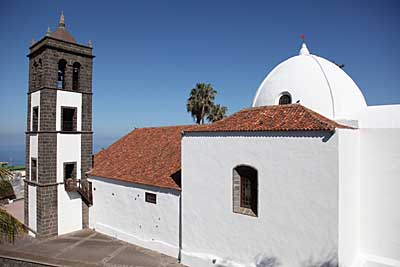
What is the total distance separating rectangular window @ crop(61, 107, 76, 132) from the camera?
16.1 metres

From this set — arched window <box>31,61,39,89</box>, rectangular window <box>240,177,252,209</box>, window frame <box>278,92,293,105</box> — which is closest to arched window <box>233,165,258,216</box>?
rectangular window <box>240,177,252,209</box>

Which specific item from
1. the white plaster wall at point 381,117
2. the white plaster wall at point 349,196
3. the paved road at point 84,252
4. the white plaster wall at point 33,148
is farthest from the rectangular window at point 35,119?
the white plaster wall at point 381,117

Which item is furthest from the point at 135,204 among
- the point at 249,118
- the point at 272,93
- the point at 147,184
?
the point at 272,93

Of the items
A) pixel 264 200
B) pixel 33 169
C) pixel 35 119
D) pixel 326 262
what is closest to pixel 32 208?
pixel 33 169

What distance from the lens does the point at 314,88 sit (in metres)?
12.1

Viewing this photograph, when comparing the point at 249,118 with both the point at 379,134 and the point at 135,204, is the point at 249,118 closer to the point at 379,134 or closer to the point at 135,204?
the point at 379,134

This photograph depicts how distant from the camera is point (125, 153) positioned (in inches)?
703

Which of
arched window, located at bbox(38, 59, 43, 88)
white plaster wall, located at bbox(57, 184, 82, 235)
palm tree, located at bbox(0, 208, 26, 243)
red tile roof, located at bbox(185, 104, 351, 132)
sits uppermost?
arched window, located at bbox(38, 59, 43, 88)

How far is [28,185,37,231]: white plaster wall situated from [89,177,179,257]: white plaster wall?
3030 mm

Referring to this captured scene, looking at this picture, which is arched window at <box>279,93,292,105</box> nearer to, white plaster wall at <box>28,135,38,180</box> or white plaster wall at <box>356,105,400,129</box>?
white plaster wall at <box>356,105,400,129</box>

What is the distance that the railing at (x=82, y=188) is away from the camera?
51.7ft

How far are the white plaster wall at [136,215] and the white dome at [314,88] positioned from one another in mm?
7036

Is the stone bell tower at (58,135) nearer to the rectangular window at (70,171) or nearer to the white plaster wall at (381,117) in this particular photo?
the rectangular window at (70,171)

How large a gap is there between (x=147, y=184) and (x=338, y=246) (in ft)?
28.6
